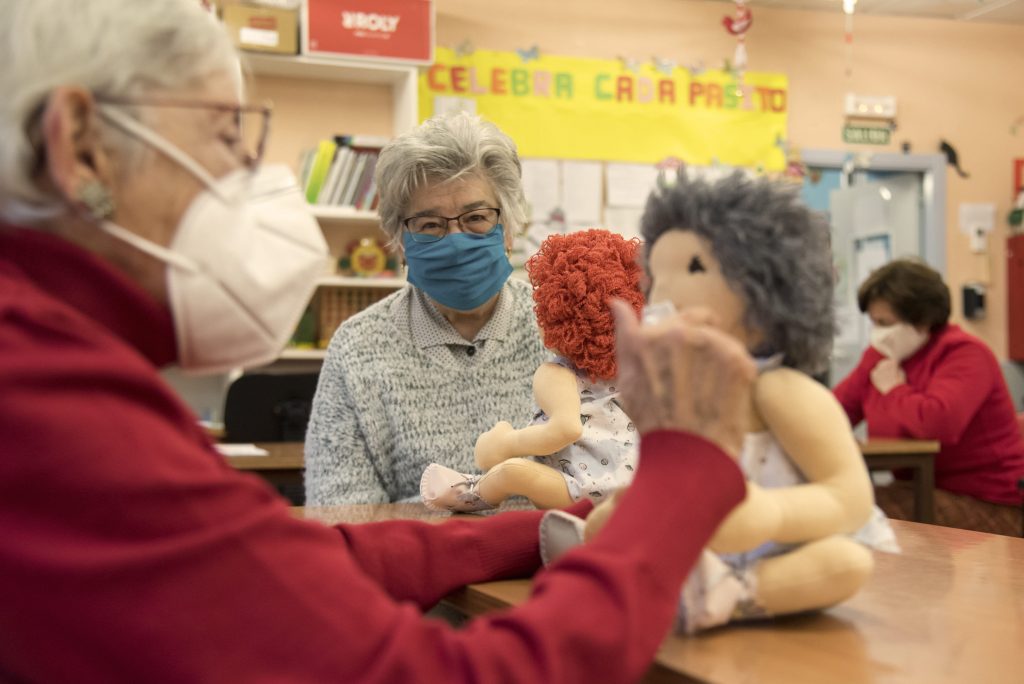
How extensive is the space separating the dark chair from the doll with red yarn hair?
220 cm

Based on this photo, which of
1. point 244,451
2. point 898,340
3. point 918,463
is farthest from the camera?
point 898,340

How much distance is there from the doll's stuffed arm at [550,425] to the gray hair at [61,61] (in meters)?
0.73

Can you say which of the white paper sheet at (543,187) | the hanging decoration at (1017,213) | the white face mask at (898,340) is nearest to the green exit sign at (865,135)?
the hanging decoration at (1017,213)

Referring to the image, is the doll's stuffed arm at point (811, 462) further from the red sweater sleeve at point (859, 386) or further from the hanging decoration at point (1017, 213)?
the hanging decoration at point (1017, 213)

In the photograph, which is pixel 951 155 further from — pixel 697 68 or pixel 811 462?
pixel 811 462

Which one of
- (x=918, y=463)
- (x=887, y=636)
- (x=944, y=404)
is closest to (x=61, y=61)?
(x=887, y=636)

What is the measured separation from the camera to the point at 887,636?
0.81 metres

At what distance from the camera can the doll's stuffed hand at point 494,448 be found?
55.5 inches

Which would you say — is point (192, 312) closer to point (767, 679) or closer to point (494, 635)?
point (494, 635)

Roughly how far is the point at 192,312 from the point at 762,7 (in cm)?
571

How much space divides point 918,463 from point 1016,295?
11.1 feet

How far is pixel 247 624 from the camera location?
595mm

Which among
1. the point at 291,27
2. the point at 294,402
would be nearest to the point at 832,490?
the point at 294,402

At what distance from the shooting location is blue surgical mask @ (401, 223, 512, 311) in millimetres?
1841
